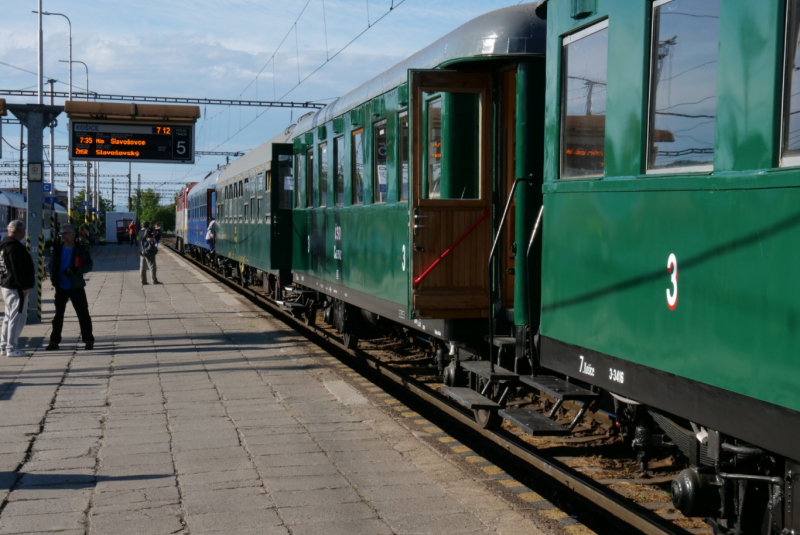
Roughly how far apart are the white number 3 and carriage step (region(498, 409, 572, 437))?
1.64 meters

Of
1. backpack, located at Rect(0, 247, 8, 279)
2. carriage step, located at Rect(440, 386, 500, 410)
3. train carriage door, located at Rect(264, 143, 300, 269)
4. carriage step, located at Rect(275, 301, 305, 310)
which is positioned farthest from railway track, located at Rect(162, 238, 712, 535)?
train carriage door, located at Rect(264, 143, 300, 269)

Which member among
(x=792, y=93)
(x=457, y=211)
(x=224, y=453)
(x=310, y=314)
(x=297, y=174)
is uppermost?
(x=297, y=174)

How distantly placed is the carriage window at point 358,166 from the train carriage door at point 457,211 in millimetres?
2590

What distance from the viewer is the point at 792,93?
3.70 m

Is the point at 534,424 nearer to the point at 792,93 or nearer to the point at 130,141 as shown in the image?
the point at 792,93

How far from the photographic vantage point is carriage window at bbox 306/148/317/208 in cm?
1374

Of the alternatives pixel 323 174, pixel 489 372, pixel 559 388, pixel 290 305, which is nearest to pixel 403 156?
pixel 489 372

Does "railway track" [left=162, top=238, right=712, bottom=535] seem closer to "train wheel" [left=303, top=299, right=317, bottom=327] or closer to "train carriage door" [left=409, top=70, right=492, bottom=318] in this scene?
"train carriage door" [left=409, top=70, right=492, bottom=318]

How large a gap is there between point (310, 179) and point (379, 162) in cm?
428

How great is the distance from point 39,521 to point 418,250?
12.5 ft

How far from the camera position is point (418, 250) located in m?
7.88

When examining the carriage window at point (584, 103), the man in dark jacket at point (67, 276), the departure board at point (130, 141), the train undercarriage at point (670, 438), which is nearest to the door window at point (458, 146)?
the train undercarriage at point (670, 438)

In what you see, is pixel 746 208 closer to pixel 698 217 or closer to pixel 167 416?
pixel 698 217

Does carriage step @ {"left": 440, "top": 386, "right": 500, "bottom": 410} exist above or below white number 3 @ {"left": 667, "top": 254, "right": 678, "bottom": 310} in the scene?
below
